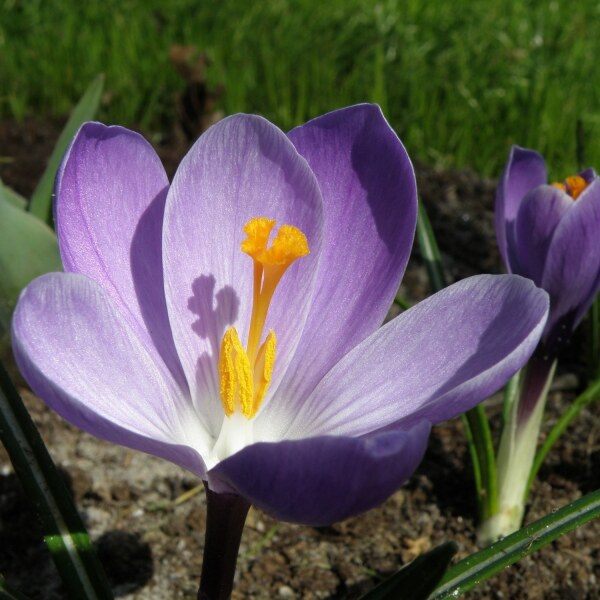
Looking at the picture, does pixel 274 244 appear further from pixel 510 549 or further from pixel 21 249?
pixel 21 249

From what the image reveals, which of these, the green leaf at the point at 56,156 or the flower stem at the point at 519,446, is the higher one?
the green leaf at the point at 56,156

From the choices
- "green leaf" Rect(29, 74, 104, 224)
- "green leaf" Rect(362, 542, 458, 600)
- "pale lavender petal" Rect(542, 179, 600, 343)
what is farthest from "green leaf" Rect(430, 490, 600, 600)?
"green leaf" Rect(29, 74, 104, 224)

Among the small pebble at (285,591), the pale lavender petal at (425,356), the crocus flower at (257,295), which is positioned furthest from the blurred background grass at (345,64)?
the pale lavender petal at (425,356)

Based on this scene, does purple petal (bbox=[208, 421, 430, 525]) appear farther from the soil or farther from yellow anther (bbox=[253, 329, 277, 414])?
the soil

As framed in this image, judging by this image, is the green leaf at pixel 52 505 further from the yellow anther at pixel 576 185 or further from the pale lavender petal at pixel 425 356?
the yellow anther at pixel 576 185

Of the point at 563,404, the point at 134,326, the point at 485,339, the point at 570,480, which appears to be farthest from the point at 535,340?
the point at 563,404

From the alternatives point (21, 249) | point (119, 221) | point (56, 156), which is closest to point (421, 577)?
point (119, 221)
